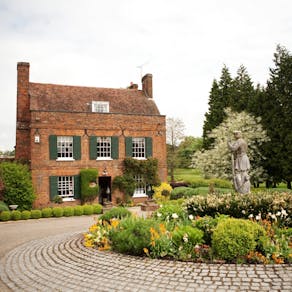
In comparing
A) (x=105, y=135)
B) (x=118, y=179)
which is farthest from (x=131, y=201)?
(x=105, y=135)

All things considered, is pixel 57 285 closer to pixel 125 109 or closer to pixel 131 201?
pixel 131 201

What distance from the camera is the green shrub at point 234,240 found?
21.6 ft

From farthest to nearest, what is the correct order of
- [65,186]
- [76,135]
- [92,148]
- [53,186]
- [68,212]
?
[92,148], [76,135], [65,186], [53,186], [68,212]

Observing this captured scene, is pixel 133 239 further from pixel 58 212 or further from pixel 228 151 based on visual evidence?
pixel 228 151

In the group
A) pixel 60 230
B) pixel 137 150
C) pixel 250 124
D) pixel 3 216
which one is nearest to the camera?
pixel 60 230

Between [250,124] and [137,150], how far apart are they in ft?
39.3

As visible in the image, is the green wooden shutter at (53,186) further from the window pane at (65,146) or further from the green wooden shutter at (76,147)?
the green wooden shutter at (76,147)

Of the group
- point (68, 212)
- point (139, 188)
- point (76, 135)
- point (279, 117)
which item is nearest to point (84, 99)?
point (76, 135)

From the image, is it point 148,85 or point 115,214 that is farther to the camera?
point 148,85

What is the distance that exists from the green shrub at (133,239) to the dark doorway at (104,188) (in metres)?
16.4

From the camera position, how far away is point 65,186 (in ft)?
75.6

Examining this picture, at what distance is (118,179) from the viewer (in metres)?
24.2

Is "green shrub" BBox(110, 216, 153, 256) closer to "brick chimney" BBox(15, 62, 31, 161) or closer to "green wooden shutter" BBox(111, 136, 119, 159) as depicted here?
"green wooden shutter" BBox(111, 136, 119, 159)

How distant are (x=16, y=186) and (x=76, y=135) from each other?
220 inches
